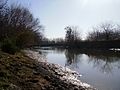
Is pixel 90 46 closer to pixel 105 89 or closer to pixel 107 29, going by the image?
pixel 107 29

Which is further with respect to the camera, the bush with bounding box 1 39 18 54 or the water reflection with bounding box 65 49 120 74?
the water reflection with bounding box 65 49 120 74

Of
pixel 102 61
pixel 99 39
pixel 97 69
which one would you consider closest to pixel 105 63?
pixel 102 61

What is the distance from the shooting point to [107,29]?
11138 cm

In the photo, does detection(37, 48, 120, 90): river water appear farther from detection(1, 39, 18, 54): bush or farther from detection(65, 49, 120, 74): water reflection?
detection(1, 39, 18, 54): bush

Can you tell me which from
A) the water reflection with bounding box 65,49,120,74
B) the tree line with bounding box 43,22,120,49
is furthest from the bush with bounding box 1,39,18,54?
the tree line with bounding box 43,22,120,49

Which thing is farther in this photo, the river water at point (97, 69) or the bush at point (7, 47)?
the bush at point (7, 47)

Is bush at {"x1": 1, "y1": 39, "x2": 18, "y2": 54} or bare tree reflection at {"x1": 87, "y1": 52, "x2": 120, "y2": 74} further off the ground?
bush at {"x1": 1, "y1": 39, "x2": 18, "y2": 54}

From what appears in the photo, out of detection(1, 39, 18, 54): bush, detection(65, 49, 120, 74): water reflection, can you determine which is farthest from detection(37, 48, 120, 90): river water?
detection(1, 39, 18, 54): bush

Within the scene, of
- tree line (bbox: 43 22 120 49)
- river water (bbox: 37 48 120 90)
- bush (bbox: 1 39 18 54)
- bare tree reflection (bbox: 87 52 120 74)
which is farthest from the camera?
tree line (bbox: 43 22 120 49)

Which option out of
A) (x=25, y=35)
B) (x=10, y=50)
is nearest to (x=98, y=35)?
(x=25, y=35)

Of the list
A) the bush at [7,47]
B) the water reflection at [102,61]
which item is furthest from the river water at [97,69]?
the bush at [7,47]

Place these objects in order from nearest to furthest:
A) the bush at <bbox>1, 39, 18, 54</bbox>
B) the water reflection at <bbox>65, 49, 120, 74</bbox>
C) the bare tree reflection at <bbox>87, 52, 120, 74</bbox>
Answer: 1. the bush at <bbox>1, 39, 18, 54</bbox>
2. the bare tree reflection at <bbox>87, 52, 120, 74</bbox>
3. the water reflection at <bbox>65, 49, 120, 74</bbox>

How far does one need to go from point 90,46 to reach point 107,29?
656 inches

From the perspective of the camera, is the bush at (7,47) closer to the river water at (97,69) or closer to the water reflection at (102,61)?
the river water at (97,69)
